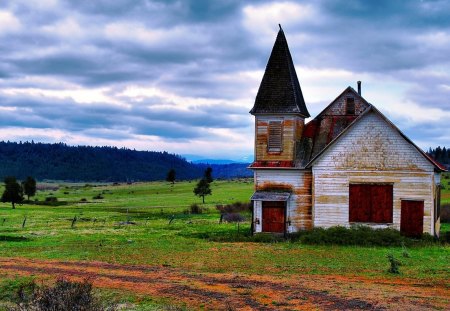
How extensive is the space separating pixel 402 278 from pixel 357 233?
10055 mm

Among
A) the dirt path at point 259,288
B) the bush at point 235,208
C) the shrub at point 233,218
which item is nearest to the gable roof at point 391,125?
the dirt path at point 259,288

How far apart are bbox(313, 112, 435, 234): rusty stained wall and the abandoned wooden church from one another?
5 centimetres

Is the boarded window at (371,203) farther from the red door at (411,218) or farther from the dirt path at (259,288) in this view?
the dirt path at (259,288)

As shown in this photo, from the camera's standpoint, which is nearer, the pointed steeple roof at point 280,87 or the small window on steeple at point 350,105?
the pointed steeple roof at point 280,87

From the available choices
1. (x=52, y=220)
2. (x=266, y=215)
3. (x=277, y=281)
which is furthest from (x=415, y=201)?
(x=52, y=220)

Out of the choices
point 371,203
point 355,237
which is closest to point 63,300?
point 355,237

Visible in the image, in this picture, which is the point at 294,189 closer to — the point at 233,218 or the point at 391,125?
the point at 391,125

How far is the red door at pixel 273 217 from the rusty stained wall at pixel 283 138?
113 inches

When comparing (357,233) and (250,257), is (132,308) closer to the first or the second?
(250,257)

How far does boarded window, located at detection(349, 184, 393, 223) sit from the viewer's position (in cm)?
3000

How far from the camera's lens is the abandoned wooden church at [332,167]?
A: 29.7m

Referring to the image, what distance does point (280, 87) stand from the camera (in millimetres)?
33938

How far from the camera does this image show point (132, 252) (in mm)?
26312

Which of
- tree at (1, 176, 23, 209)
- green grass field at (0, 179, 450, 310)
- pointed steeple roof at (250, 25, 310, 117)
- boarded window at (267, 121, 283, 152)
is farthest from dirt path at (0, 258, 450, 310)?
tree at (1, 176, 23, 209)
